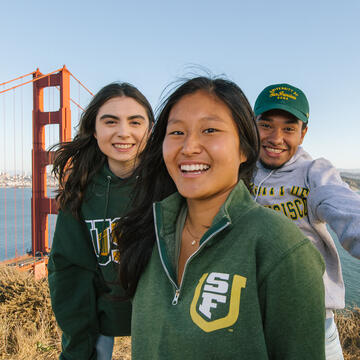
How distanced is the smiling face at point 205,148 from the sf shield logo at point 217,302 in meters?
0.26

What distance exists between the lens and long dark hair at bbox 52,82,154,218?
1.67 metres

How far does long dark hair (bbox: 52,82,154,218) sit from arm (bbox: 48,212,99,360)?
211mm

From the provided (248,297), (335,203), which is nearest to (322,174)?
(335,203)

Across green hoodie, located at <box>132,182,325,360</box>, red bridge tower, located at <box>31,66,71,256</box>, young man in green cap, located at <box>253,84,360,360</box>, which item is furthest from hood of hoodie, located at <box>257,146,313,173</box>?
red bridge tower, located at <box>31,66,71,256</box>

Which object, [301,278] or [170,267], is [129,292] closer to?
[170,267]

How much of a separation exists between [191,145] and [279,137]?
732 millimetres

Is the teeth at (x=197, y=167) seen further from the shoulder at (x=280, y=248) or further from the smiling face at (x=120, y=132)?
the smiling face at (x=120, y=132)

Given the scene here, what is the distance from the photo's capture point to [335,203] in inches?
42.2

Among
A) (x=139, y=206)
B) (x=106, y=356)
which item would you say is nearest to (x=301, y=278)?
(x=139, y=206)

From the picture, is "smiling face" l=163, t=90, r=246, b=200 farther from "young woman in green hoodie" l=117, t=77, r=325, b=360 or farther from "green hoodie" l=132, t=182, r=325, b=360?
"green hoodie" l=132, t=182, r=325, b=360

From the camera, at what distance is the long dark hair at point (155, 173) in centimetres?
92

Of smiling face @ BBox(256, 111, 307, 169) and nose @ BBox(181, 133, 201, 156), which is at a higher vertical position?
smiling face @ BBox(256, 111, 307, 169)

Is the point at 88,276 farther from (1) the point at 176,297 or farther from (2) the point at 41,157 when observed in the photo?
(2) the point at 41,157

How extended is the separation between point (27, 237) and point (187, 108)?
39.5m
